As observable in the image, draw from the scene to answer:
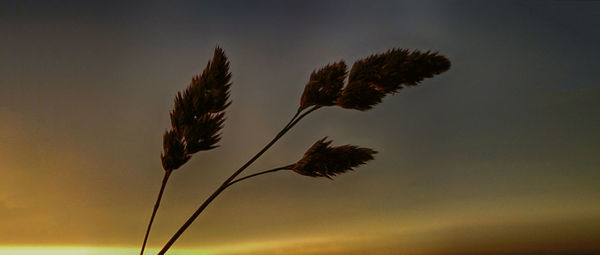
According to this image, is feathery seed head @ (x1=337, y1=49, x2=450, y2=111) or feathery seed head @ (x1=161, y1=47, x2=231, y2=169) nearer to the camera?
feathery seed head @ (x1=337, y1=49, x2=450, y2=111)

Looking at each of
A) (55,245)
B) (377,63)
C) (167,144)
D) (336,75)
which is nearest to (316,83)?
(336,75)

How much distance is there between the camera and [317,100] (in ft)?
4.86

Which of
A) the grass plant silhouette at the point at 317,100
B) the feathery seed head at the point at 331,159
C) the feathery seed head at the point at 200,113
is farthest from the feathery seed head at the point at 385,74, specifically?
the feathery seed head at the point at 200,113

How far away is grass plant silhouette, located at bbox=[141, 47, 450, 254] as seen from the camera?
139 centimetres

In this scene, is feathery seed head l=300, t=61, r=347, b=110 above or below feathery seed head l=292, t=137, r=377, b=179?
above

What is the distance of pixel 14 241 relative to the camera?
1.94 m

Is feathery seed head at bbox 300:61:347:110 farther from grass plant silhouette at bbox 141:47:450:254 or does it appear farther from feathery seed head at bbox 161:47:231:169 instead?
feathery seed head at bbox 161:47:231:169

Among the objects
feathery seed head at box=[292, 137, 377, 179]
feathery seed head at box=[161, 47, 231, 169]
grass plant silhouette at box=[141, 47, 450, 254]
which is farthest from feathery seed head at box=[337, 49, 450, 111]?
feathery seed head at box=[161, 47, 231, 169]

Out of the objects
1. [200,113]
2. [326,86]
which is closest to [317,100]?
[326,86]

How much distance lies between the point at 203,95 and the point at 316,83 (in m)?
0.32

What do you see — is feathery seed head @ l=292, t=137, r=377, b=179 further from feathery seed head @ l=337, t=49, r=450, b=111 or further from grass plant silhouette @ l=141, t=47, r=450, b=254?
feathery seed head @ l=337, t=49, r=450, b=111

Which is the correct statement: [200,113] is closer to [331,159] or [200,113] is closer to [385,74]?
[331,159]

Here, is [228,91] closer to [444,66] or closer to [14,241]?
[444,66]

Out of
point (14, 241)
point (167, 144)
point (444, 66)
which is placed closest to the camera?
point (444, 66)
